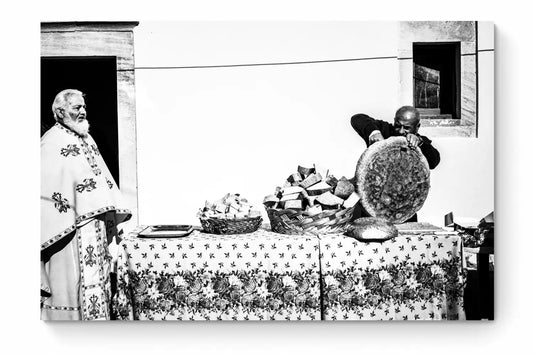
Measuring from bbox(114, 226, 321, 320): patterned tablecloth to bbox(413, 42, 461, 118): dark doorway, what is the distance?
2.75 feet

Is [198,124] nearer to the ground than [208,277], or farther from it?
farther from it

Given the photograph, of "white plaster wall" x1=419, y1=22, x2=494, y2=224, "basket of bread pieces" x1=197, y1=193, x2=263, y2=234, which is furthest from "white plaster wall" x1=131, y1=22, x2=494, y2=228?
"basket of bread pieces" x1=197, y1=193, x2=263, y2=234

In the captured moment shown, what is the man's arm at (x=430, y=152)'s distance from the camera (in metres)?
2.55

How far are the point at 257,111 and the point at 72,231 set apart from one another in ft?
3.28

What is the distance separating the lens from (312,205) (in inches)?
94.3

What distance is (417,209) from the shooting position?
2564 millimetres

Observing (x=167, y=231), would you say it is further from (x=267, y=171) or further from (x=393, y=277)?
(x=393, y=277)

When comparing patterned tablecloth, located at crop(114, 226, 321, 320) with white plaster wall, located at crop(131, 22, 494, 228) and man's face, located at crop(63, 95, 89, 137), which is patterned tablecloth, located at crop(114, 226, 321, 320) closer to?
white plaster wall, located at crop(131, 22, 494, 228)

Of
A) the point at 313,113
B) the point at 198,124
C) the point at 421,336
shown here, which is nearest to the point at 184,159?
the point at 198,124

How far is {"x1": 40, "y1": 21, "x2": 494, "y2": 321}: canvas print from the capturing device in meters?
2.38
